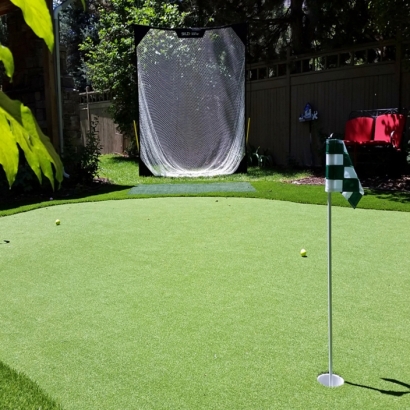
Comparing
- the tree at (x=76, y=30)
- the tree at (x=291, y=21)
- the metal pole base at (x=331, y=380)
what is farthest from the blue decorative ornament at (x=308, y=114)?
the tree at (x=76, y=30)

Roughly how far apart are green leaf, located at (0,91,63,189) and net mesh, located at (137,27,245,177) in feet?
31.5

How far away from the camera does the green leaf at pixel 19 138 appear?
24.6 inches

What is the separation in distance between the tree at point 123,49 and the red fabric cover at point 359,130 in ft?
17.7

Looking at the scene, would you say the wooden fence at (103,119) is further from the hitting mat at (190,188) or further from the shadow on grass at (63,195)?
the hitting mat at (190,188)

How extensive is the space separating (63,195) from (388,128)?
5.73m

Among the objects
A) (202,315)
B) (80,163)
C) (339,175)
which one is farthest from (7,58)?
(80,163)

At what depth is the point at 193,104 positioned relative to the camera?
34.1ft

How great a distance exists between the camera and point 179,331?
267 cm

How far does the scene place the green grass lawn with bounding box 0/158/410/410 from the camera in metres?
2.07

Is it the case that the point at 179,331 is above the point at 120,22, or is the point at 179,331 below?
below

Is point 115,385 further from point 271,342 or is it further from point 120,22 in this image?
point 120,22

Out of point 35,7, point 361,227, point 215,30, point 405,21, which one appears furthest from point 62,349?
point 215,30

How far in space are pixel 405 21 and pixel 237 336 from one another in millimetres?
6814

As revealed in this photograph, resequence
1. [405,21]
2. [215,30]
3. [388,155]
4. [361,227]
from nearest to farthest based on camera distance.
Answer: [361,227]
[405,21]
[388,155]
[215,30]
